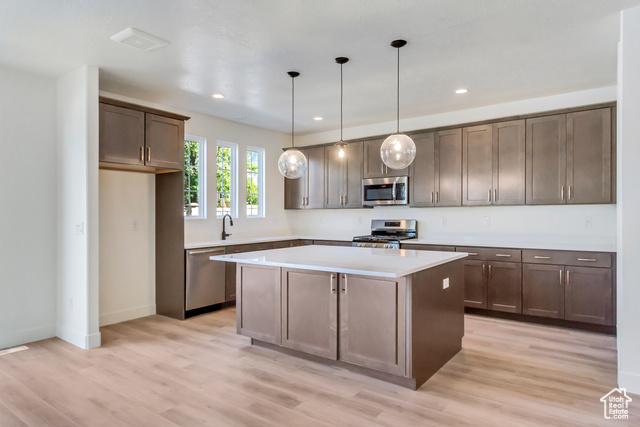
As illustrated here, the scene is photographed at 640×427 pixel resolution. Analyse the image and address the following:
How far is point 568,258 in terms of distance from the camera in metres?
3.94

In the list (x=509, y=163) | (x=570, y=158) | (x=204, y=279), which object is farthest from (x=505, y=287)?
(x=204, y=279)

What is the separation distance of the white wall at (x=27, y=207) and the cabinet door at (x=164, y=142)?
882 mm

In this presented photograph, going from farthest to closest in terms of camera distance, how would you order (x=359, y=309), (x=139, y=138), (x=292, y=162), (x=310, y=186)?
(x=310, y=186), (x=139, y=138), (x=292, y=162), (x=359, y=309)

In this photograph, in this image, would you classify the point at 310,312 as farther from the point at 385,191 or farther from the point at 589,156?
the point at 589,156

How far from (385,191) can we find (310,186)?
137 cm

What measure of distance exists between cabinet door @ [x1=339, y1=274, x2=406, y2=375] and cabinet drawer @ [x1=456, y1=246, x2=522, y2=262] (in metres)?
2.18

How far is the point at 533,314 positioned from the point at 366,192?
8.57 feet

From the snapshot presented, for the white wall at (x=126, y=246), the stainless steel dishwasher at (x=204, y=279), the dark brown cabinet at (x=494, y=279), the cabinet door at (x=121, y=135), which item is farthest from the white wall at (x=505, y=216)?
the cabinet door at (x=121, y=135)

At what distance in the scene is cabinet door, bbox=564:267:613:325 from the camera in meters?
3.76

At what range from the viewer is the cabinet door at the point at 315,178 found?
6.14 m

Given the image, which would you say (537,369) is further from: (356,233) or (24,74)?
(24,74)

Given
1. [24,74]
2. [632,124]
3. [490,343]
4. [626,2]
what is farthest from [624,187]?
[24,74]

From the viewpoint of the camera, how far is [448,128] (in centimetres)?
494

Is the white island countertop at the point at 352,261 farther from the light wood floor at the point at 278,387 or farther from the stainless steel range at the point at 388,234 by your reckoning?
the stainless steel range at the point at 388,234
